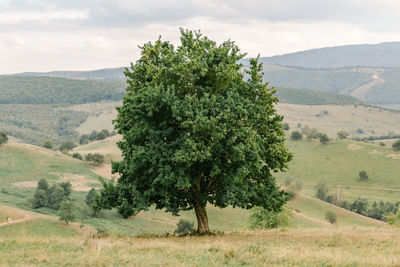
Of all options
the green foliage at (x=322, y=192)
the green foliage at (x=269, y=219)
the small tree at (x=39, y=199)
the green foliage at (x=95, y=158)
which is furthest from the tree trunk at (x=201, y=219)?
the green foliage at (x=95, y=158)

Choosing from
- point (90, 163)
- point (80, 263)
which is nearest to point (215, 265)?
point (80, 263)

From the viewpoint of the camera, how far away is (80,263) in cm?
1372

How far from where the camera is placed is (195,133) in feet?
69.4

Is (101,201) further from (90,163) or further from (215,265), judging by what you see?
(90,163)

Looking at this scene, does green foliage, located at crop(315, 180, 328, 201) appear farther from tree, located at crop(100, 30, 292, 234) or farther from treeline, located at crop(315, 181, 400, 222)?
tree, located at crop(100, 30, 292, 234)

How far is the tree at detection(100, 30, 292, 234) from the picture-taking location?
69.1 ft

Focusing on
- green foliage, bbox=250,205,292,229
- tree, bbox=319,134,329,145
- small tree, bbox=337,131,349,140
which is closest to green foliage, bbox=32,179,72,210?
green foliage, bbox=250,205,292,229

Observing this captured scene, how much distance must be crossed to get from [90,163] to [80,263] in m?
104

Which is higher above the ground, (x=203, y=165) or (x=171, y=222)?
(x=203, y=165)

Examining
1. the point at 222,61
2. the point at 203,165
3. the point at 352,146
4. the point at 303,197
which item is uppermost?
the point at 222,61

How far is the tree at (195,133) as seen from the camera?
21062 millimetres

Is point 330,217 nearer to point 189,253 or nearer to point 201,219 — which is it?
point 201,219

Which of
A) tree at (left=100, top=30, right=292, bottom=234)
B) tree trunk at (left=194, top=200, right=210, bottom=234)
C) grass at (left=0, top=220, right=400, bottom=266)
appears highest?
tree at (left=100, top=30, right=292, bottom=234)

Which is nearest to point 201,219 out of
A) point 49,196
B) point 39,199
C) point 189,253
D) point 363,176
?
point 189,253
